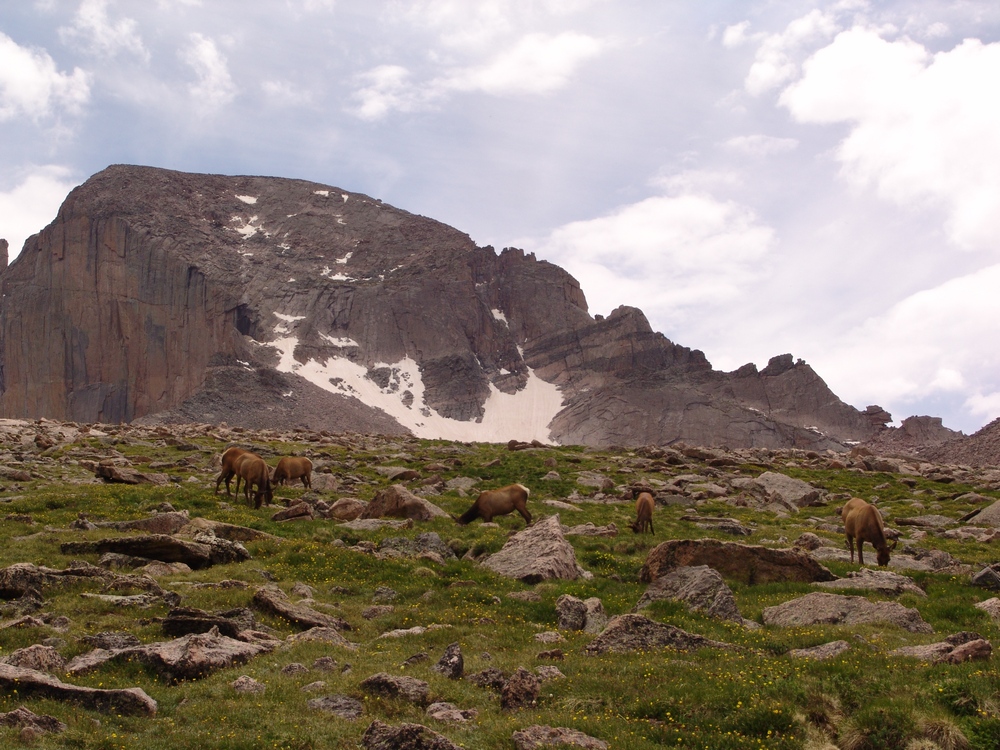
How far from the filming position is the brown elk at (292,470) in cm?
3538

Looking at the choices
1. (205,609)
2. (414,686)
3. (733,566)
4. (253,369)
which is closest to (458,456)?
(733,566)

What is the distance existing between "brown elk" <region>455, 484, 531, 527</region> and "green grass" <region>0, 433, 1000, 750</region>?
550 mm

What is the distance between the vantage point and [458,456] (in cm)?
5244

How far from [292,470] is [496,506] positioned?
35.3 ft

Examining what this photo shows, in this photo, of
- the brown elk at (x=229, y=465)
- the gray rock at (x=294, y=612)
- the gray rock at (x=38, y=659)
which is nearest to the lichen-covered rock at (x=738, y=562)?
the gray rock at (x=294, y=612)

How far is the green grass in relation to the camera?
11031mm

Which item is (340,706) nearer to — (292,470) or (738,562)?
(738,562)

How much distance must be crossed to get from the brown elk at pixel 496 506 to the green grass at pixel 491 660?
0.55 m

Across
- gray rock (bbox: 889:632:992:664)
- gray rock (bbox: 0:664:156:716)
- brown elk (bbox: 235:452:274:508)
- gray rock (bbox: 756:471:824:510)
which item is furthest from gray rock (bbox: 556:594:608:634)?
gray rock (bbox: 756:471:824:510)

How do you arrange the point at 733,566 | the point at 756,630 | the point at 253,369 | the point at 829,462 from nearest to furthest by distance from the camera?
the point at 756,630 → the point at 733,566 → the point at 829,462 → the point at 253,369

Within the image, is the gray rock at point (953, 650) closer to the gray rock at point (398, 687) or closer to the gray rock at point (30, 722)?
the gray rock at point (398, 687)

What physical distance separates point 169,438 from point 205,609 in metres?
37.2

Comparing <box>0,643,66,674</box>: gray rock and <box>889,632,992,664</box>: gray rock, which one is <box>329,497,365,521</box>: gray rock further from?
<box>889,632,992,664</box>: gray rock

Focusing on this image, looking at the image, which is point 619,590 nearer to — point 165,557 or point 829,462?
point 165,557
